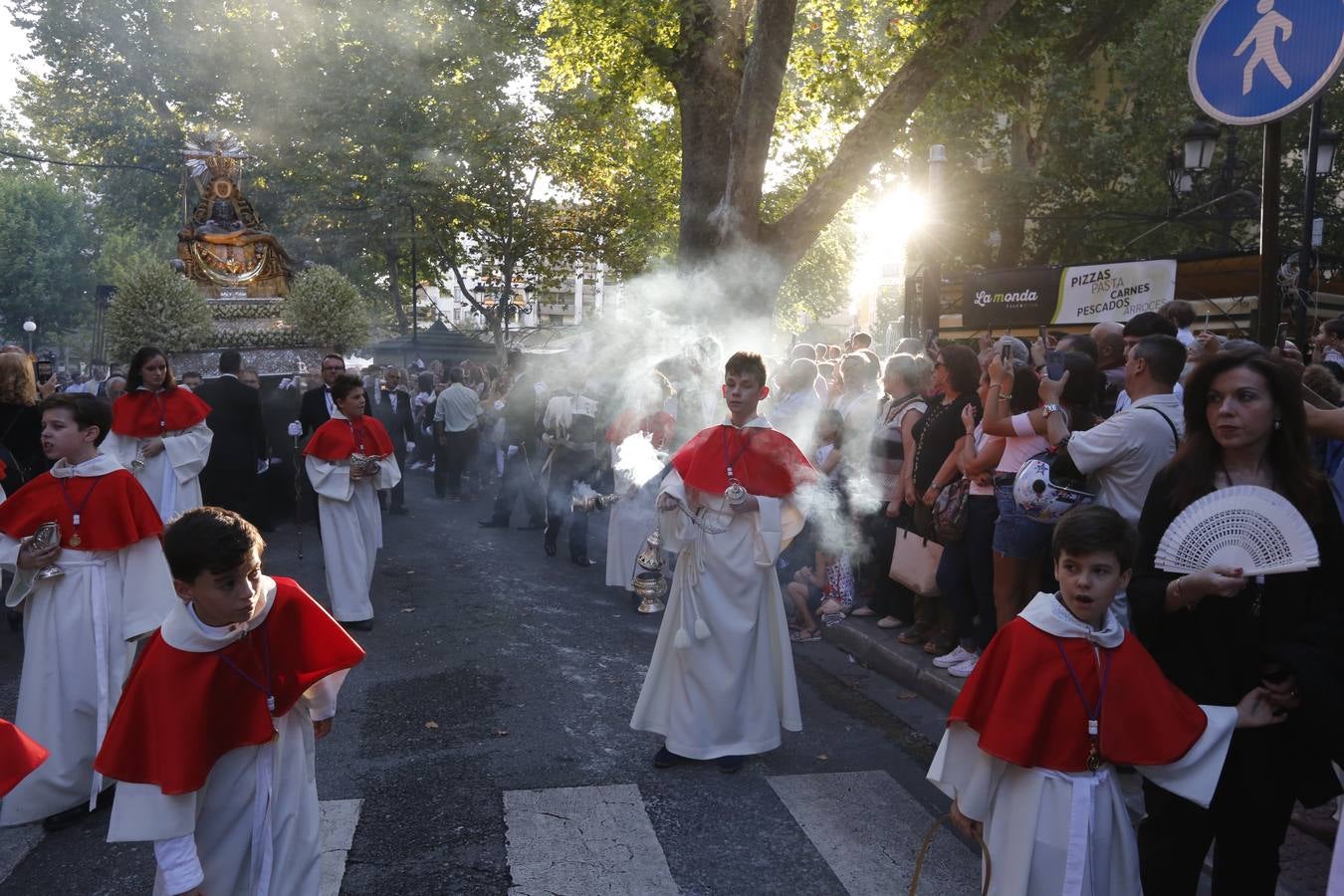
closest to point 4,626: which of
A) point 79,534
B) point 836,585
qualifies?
point 79,534

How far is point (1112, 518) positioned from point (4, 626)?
786cm

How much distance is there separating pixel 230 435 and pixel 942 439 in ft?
23.3

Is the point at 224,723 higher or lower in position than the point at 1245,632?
lower

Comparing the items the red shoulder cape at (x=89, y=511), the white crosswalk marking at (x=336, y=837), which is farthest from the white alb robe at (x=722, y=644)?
the red shoulder cape at (x=89, y=511)

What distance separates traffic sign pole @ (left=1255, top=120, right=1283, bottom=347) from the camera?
4.27 m

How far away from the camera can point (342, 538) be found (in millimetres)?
7949

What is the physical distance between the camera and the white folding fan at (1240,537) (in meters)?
2.79

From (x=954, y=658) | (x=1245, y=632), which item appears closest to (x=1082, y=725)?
(x=1245, y=632)

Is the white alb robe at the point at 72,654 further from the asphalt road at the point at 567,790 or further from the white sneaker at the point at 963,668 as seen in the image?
the white sneaker at the point at 963,668

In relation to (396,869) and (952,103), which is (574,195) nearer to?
(952,103)

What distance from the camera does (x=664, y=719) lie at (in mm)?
5254

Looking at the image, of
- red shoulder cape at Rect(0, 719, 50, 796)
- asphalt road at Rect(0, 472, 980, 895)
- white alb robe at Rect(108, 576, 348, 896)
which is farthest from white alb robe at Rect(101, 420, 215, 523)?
red shoulder cape at Rect(0, 719, 50, 796)

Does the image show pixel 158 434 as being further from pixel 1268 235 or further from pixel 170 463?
pixel 1268 235

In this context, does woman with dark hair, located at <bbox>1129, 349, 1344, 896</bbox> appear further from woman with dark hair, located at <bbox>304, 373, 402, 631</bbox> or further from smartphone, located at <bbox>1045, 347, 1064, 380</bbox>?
woman with dark hair, located at <bbox>304, 373, 402, 631</bbox>
